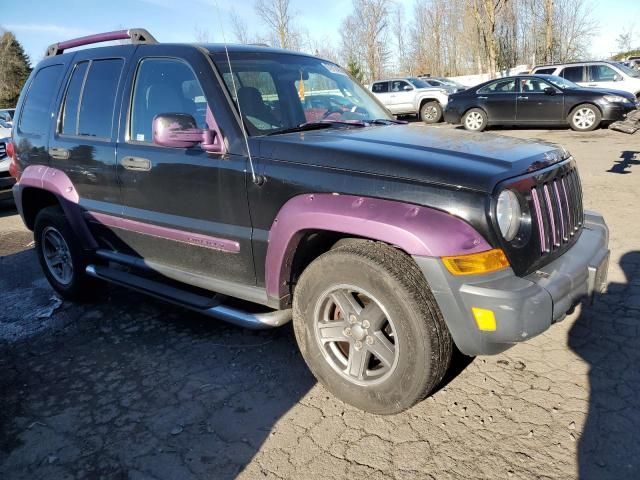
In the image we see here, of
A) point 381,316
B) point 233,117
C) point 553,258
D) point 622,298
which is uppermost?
point 233,117

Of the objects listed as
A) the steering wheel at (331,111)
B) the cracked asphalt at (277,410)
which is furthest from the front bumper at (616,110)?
the steering wheel at (331,111)

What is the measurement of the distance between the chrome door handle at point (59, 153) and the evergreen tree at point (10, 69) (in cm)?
4900

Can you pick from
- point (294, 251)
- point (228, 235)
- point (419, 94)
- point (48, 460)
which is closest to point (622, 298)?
point (294, 251)

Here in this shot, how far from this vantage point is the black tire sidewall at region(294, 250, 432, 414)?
2514mm

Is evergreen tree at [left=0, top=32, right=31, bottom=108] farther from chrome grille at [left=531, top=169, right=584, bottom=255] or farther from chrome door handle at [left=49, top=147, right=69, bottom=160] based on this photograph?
chrome grille at [left=531, top=169, right=584, bottom=255]

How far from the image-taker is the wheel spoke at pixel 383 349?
2.71 meters

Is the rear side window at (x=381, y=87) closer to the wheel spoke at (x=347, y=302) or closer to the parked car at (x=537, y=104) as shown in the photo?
the parked car at (x=537, y=104)

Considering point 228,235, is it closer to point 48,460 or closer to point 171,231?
point 171,231

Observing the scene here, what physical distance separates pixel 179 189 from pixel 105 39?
1.71 metres

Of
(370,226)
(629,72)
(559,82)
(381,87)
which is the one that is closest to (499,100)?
(559,82)

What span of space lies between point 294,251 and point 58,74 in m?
2.89

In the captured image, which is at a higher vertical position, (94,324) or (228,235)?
(228,235)

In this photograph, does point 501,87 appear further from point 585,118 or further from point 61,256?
point 61,256

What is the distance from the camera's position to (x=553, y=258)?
2.73m
